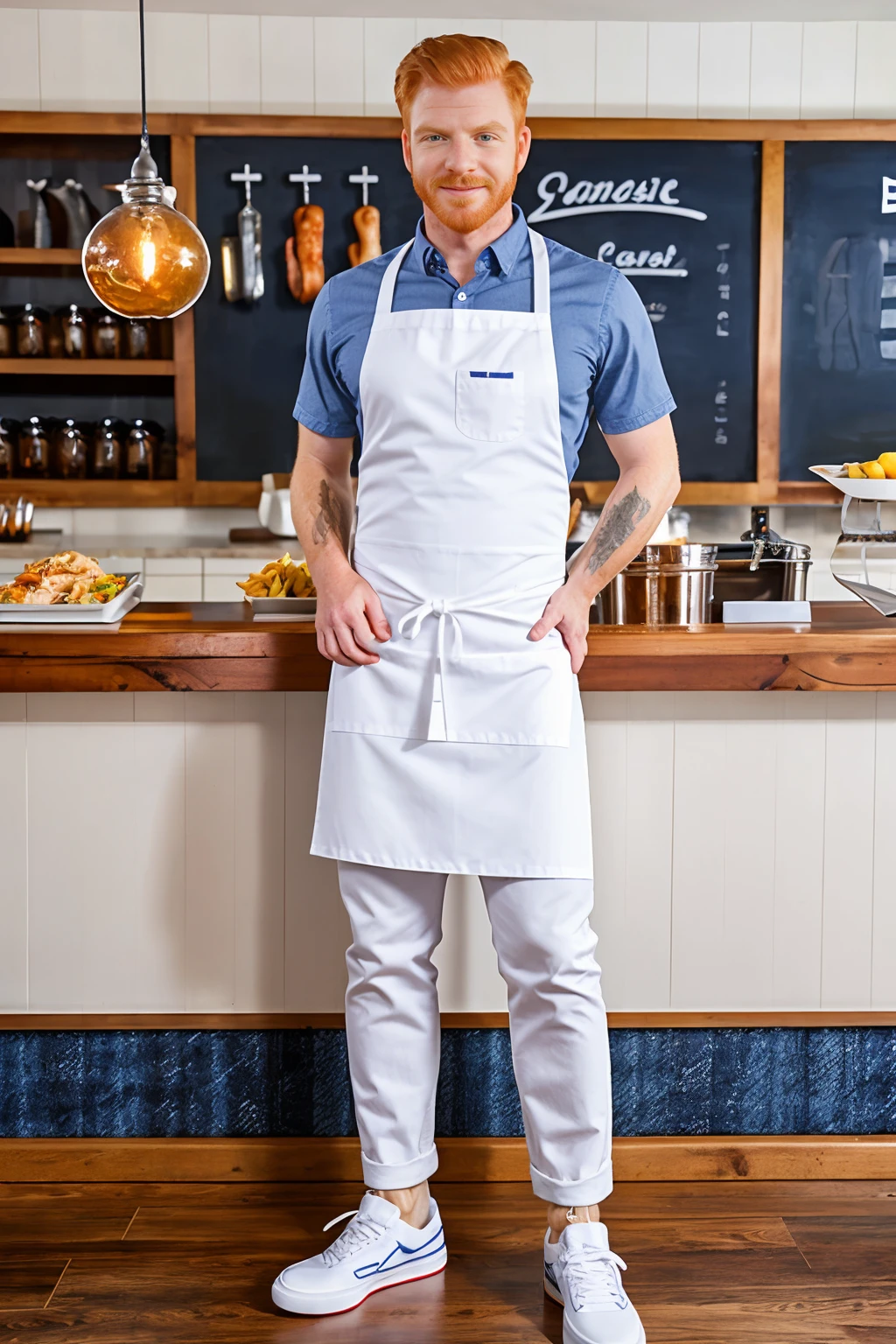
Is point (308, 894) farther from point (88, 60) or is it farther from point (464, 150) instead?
point (88, 60)

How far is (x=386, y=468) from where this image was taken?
1.65 meters

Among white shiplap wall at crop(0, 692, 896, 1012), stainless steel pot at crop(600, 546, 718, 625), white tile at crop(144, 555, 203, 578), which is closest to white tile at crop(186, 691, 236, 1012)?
white shiplap wall at crop(0, 692, 896, 1012)

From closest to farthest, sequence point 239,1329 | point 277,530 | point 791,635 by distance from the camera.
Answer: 1. point 239,1329
2. point 791,635
3. point 277,530

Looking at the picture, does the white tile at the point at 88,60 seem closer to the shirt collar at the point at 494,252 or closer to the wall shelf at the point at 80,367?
the wall shelf at the point at 80,367

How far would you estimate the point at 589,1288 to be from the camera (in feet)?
5.23

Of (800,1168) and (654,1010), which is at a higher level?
(654,1010)

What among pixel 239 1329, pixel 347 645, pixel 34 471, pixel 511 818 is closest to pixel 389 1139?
pixel 239 1329

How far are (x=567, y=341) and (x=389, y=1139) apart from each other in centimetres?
116

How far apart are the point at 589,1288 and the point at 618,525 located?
1.04 metres

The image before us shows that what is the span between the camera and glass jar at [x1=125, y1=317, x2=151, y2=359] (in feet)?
12.7

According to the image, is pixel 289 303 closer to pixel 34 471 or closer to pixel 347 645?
pixel 34 471

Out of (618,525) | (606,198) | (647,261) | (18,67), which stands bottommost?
(618,525)

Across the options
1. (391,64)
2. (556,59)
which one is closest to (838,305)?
(556,59)

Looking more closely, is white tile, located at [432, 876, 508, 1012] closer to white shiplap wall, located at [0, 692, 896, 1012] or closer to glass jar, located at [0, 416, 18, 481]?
white shiplap wall, located at [0, 692, 896, 1012]
